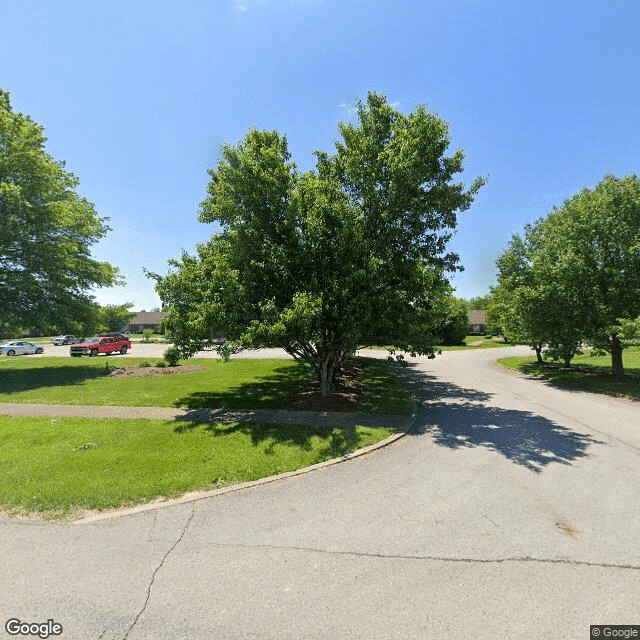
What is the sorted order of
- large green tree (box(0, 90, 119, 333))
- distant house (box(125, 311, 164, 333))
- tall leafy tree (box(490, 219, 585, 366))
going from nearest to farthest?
tall leafy tree (box(490, 219, 585, 366)), large green tree (box(0, 90, 119, 333)), distant house (box(125, 311, 164, 333))

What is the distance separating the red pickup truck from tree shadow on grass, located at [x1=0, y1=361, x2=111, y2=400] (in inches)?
270

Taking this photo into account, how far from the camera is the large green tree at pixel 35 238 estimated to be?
19281mm

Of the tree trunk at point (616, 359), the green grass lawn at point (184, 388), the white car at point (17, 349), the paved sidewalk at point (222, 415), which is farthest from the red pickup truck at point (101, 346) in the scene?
the tree trunk at point (616, 359)

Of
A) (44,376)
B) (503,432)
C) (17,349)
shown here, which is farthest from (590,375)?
(17,349)

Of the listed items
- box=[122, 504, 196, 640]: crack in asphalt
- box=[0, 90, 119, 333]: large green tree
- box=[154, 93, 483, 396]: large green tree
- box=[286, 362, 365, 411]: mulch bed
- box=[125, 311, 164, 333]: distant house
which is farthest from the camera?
box=[125, 311, 164, 333]: distant house

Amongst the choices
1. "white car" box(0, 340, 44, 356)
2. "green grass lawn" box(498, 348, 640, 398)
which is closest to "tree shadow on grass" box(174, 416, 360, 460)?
"green grass lawn" box(498, 348, 640, 398)

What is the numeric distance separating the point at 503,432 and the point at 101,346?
3256 cm

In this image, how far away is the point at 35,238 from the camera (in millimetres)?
20141

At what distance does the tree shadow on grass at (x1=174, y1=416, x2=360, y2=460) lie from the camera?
7984 mm

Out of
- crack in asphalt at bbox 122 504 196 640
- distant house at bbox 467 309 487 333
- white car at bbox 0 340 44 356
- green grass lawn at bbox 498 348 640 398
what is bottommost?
crack in asphalt at bbox 122 504 196 640

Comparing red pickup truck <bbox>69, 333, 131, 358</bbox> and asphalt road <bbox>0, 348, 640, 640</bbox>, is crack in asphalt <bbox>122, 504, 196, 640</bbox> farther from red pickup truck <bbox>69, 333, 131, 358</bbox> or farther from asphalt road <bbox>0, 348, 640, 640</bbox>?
red pickup truck <bbox>69, 333, 131, 358</bbox>

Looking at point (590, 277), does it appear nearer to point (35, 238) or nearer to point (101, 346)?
point (35, 238)

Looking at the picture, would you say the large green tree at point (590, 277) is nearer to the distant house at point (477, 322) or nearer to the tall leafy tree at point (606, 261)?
the tall leafy tree at point (606, 261)

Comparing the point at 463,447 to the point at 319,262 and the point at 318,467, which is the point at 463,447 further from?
the point at 319,262
